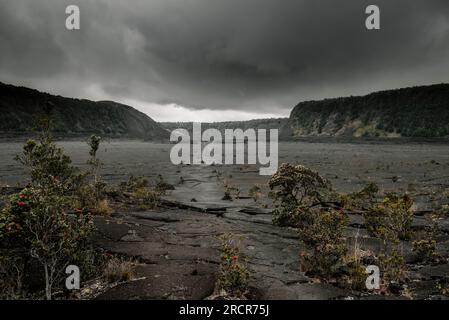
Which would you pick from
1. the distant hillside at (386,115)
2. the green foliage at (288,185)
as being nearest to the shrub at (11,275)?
the green foliage at (288,185)

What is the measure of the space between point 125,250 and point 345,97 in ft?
529

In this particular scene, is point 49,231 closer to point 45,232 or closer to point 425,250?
point 45,232

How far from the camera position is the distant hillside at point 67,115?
11576cm

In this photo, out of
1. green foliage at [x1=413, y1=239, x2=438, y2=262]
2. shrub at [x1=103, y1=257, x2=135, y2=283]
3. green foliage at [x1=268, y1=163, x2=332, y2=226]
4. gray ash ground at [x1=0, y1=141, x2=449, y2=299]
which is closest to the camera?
gray ash ground at [x1=0, y1=141, x2=449, y2=299]

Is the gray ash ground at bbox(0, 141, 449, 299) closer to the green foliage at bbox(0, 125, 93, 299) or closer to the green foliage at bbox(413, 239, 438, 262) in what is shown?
the green foliage at bbox(413, 239, 438, 262)

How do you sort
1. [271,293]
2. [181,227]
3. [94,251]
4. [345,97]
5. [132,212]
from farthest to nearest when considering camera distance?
[345,97]
[132,212]
[181,227]
[94,251]
[271,293]

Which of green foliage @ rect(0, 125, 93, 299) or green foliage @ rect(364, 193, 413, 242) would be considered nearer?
green foliage @ rect(0, 125, 93, 299)

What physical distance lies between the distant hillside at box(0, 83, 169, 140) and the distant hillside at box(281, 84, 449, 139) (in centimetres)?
7386

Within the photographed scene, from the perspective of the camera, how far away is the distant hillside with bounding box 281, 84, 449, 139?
114 meters

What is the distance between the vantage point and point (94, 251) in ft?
30.6

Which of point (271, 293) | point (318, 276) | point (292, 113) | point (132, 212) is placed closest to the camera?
point (271, 293)

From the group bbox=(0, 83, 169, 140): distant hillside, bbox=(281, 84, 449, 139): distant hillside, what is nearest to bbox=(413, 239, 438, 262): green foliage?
bbox=(0, 83, 169, 140): distant hillside
